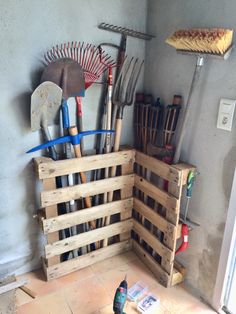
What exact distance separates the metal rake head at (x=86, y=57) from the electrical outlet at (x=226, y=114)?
26.4 inches

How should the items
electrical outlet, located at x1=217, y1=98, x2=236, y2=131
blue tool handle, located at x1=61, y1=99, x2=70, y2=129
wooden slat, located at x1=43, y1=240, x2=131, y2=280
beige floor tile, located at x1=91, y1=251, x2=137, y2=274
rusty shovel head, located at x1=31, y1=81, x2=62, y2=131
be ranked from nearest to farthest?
electrical outlet, located at x1=217, y1=98, x2=236, y2=131 → rusty shovel head, located at x1=31, y1=81, x2=62, y2=131 → blue tool handle, located at x1=61, y1=99, x2=70, y2=129 → wooden slat, located at x1=43, y1=240, x2=131, y2=280 → beige floor tile, located at x1=91, y1=251, x2=137, y2=274

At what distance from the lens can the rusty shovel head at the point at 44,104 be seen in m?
1.24

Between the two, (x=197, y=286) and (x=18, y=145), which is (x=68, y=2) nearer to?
(x=18, y=145)

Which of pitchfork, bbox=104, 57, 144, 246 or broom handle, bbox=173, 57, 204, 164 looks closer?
broom handle, bbox=173, 57, 204, 164

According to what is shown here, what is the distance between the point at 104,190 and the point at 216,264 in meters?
0.73

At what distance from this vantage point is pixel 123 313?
1305 mm

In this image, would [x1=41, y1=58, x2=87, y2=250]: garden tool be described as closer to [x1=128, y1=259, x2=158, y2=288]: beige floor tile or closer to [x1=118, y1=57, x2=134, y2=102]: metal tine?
[x1=118, y1=57, x2=134, y2=102]: metal tine

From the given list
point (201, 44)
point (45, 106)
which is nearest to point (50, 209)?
point (45, 106)

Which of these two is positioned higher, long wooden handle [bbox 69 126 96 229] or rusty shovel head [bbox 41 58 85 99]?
rusty shovel head [bbox 41 58 85 99]

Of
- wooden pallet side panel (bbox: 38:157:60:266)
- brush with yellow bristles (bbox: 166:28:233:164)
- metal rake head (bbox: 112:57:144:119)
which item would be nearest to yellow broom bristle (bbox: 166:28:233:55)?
brush with yellow bristles (bbox: 166:28:233:164)

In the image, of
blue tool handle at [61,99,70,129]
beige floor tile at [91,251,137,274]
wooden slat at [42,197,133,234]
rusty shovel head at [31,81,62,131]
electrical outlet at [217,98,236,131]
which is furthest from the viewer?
beige floor tile at [91,251,137,274]

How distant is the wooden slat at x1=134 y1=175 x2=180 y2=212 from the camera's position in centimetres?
138

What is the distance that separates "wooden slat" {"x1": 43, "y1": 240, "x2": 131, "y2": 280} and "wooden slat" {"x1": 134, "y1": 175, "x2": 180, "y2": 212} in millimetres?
455

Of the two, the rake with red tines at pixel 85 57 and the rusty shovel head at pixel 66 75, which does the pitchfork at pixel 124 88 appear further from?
the rusty shovel head at pixel 66 75
